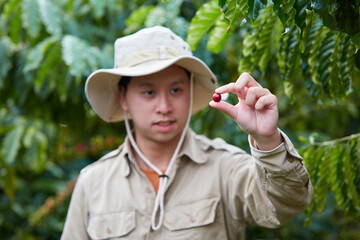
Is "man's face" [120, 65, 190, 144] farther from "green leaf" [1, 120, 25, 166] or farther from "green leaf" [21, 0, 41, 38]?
Answer: "green leaf" [1, 120, 25, 166]

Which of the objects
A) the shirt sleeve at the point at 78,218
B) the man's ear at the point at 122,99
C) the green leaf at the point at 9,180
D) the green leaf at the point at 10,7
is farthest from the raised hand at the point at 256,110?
the green leaf at the point at 9,180

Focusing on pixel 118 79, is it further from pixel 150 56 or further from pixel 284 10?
pixel 284 10

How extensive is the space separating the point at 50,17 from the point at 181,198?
4.47 ft

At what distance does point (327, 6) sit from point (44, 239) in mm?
3963

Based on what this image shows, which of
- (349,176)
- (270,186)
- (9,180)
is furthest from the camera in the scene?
(9,180)

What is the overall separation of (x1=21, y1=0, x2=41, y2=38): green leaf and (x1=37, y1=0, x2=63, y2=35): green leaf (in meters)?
0.03

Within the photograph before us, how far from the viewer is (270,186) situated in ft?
4.58

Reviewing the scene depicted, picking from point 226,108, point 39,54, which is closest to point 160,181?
point 226,108

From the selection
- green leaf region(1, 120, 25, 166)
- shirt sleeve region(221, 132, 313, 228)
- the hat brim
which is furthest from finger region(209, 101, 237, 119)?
green leaf region(1, 120, 25, 166)

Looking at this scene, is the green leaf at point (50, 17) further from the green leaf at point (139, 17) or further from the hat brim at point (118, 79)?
the hat brim at point (118, 79)

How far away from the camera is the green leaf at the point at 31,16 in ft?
8.32

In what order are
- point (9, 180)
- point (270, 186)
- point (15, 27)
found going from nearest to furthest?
point (270, 186), point (15, 27), point (9, 180)

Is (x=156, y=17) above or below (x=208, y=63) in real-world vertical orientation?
above

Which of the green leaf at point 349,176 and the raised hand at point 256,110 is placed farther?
the green leaf at point 349,176
